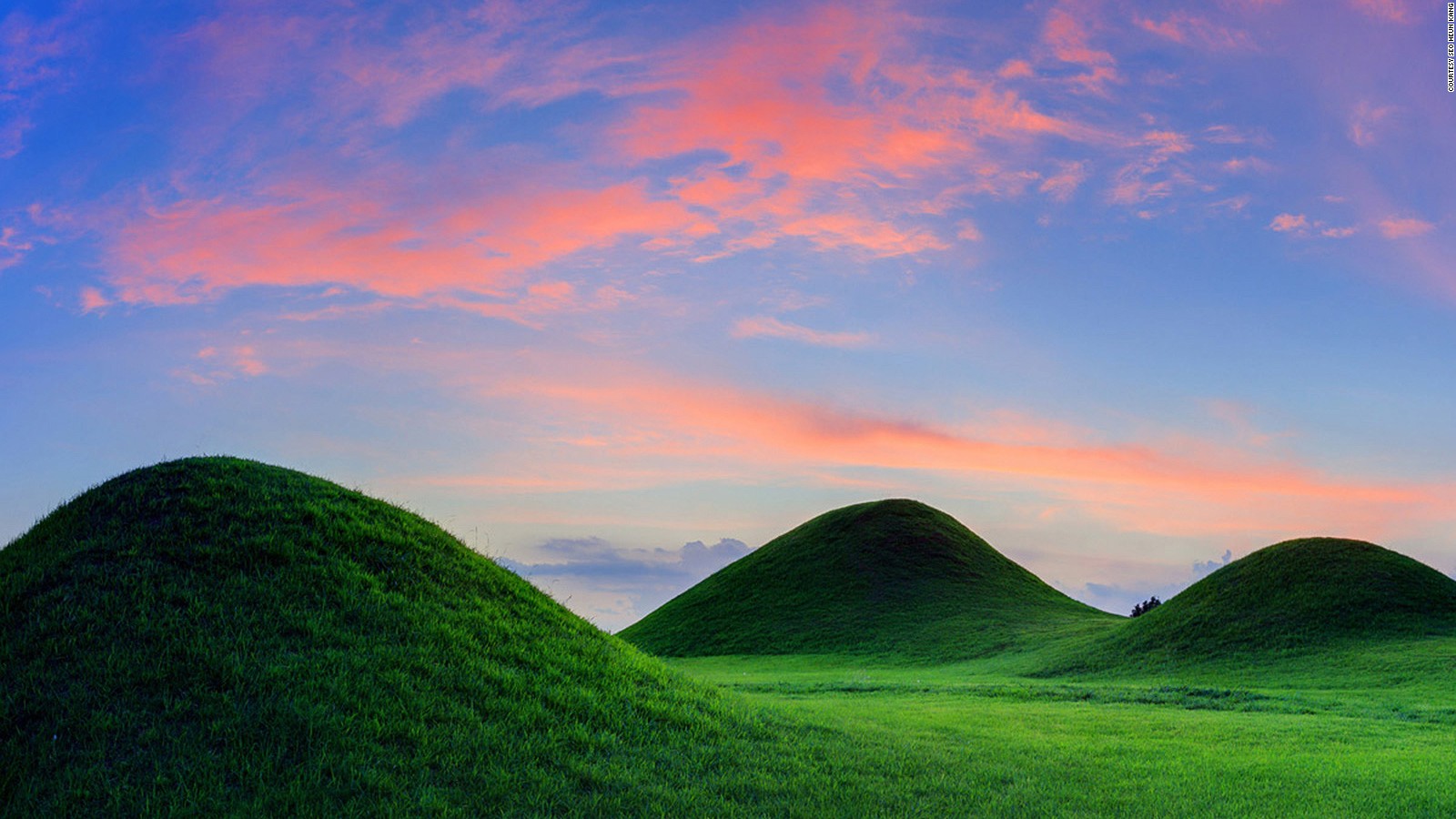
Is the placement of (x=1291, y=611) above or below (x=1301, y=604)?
below

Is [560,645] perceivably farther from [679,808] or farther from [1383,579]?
[1383,579]

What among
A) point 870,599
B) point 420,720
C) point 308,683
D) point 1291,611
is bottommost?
point 420,720

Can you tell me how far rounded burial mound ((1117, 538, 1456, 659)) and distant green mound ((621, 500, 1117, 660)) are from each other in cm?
923

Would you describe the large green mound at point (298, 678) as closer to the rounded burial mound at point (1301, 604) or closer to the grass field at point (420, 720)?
the grass field at point (420, 720)

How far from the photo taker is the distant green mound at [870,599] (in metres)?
60.2

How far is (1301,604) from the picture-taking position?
45.6m

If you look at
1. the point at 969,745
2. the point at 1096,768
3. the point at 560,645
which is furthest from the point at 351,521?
the point at 1096,768

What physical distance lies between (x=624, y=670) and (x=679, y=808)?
573cm

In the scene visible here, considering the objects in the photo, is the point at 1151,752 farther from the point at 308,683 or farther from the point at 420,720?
the point at 308,683

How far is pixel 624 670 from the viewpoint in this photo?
16.8m

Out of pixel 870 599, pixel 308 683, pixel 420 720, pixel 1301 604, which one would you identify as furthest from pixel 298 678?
pixel 870 599

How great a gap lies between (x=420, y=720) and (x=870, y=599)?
59750 mm

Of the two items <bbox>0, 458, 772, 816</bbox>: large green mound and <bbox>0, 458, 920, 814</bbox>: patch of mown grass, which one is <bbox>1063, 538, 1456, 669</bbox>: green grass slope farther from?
<bbox>0, 458, 772, 816</bbox>: large green mound

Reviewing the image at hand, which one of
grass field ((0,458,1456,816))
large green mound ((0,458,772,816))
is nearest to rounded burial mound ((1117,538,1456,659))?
grass field ((0,458,1456,816))
